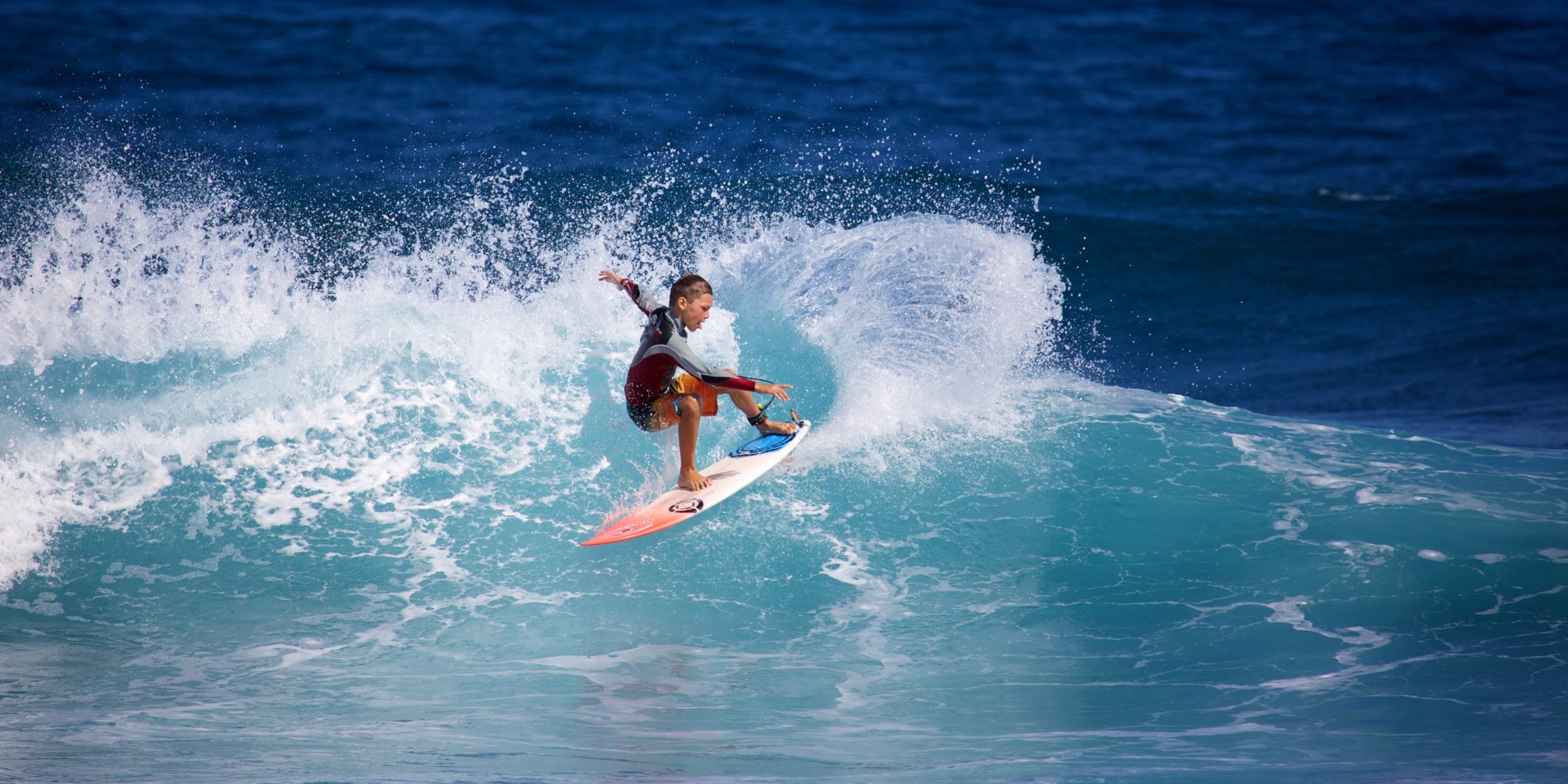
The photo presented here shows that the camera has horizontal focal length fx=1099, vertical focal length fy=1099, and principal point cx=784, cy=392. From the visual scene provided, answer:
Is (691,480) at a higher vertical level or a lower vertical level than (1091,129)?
lower

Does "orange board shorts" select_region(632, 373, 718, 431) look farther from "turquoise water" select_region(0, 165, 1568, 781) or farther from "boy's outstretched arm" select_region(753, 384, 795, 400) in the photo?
"turquoise water" select_region(0, 165, 1568, 781)

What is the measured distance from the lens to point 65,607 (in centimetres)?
598

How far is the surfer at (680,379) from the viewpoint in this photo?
564 cm

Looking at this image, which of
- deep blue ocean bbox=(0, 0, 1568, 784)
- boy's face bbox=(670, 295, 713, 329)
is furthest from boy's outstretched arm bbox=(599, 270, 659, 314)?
deep blue ocean bbox=(0, 0, 1568, 784)

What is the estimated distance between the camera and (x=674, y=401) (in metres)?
6.05

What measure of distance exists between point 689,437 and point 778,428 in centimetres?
90

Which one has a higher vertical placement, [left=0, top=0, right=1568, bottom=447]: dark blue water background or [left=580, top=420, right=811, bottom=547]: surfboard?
[left=0, top=0, right=1568, bottom=447]: dark blue water background

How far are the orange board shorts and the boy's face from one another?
0.34 metres

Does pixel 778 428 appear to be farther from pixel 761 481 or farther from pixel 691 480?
pixel 691 480

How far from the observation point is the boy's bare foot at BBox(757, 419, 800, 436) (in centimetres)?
670

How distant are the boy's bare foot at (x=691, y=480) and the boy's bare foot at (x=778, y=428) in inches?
22.4

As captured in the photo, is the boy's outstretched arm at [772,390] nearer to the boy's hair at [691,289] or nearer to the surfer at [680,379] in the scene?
the surfer at [680,379]

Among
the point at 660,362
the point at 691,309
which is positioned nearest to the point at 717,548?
the point at 660,362

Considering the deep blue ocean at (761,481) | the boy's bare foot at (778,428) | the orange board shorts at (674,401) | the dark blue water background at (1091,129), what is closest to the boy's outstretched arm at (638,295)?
the orange board shorts at (674,401)
